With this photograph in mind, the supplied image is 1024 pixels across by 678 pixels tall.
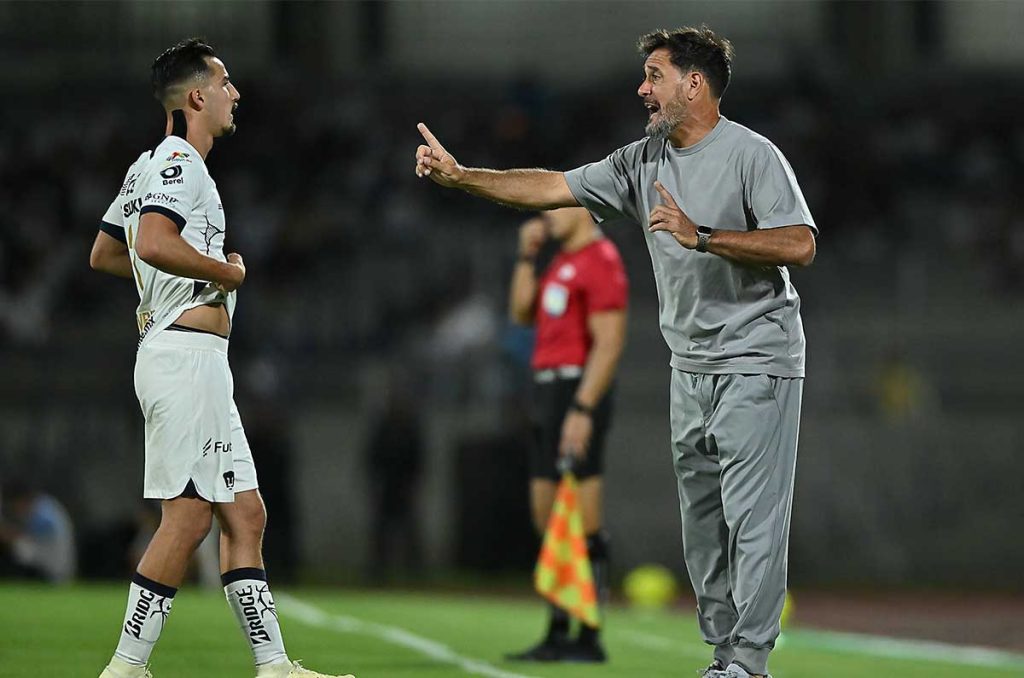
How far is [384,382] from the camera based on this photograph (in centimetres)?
1948

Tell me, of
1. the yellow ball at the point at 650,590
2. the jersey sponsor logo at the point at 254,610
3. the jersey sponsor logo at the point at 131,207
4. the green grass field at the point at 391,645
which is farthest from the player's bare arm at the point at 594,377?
the yellow ball at the point at 650,590

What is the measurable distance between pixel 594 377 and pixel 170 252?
3.24 meters

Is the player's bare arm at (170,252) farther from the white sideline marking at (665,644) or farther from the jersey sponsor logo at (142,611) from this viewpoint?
the white sideline marking at (665,644)

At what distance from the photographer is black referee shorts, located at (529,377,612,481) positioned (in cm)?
871

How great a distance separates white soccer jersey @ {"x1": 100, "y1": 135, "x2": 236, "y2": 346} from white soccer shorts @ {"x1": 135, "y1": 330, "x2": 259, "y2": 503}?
0.12 m

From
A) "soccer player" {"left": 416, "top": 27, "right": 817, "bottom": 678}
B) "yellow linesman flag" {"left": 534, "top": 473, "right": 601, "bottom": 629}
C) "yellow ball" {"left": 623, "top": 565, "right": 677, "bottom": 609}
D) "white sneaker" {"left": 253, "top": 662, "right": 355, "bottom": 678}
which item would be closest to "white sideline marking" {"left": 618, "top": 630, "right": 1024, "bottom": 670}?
"yellow linesman flag" {"left": 534, "top": 473, "right": 601, "bottom": 629}

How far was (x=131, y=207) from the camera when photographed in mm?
6184

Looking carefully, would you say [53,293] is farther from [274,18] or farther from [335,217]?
[274,18]

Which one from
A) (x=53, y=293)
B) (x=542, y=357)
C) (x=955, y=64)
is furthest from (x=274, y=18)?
(x=542, y=357)

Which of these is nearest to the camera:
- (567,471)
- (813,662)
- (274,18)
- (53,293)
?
(567,471)

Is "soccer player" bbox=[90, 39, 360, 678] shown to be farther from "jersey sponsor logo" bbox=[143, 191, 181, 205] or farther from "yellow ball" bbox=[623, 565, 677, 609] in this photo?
"yellow ball" bbox=[623, 565, 677, 609]

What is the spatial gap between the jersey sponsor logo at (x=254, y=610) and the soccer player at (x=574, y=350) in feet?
9.10

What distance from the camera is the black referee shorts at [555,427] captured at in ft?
28.6

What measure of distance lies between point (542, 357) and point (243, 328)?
11.2 m
